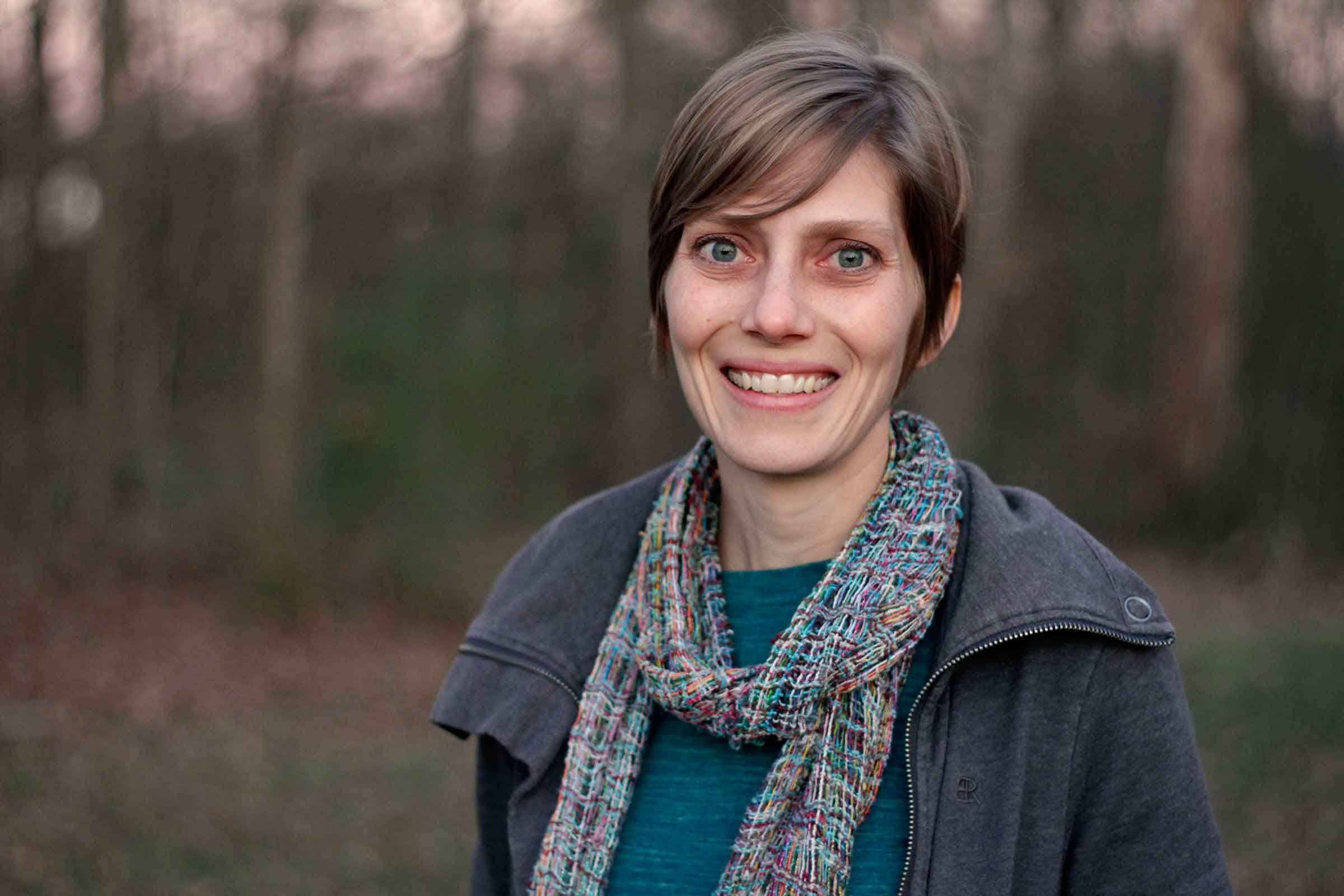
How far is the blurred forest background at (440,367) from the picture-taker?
645 cm

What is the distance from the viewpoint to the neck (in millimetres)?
2104

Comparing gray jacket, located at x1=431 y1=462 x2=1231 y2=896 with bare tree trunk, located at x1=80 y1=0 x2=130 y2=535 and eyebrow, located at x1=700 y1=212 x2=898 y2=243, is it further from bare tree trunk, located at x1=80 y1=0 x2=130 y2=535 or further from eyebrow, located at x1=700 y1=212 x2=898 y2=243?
bare tree trunk, located at x1=80 y1=0 x2=130 y2=535

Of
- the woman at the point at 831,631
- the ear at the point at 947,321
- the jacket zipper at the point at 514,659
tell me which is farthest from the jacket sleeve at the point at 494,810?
the ear at the point at 947,321

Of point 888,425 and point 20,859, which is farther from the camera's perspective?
point 20,859

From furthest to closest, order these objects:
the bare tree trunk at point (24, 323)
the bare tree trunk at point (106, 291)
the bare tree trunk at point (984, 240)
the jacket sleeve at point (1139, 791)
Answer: the bare tree trunk at point (984, 240) < the bare tree trunk at point (24, 323) < the bare tree trunk at point (106, 291) < the jacket sleeve at point (1139, 791)

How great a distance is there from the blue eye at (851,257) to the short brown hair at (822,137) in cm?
9

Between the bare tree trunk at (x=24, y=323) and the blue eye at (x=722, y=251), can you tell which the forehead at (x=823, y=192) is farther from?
the bare tree trunk at (x=24, y=323)

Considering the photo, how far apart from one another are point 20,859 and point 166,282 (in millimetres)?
6971

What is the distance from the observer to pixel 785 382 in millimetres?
2010

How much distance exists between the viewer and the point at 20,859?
16.9ft

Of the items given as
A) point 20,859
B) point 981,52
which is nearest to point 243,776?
point 20,859

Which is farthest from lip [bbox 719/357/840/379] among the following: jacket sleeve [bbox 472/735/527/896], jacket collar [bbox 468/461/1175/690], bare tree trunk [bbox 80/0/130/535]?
bare tree trunk [bbox 80/0/130/535]

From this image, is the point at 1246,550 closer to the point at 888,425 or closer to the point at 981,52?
the point at 981,52

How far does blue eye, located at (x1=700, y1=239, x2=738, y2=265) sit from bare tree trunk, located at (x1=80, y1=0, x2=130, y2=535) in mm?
9207
